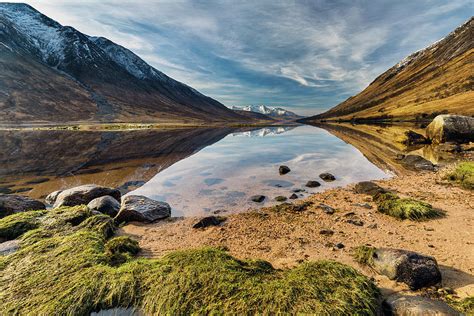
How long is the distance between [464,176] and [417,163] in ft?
25.2

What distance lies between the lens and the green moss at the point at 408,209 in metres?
9.94

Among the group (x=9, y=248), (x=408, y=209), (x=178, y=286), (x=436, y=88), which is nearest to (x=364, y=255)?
(x=408, y=209)

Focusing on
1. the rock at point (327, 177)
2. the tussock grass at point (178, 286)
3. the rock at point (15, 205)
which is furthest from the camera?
the rock at point (327, 177)

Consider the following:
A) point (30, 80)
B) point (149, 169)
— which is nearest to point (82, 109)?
point (30, 80)

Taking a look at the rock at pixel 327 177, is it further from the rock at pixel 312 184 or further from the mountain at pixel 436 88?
the mountain at pixel 436 88

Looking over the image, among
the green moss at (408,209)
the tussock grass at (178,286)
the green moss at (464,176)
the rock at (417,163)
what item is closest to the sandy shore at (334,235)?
the green moss at (408,209)

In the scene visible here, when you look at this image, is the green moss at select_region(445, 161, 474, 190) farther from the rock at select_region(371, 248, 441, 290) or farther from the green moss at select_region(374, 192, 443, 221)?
the rock at select_region(371, 248, 441, 290)

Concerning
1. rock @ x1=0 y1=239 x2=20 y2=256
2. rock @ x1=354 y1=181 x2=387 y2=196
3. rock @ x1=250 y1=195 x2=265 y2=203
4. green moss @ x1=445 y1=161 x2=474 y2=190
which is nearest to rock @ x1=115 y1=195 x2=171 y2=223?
rock @ x1=0 y1=239 x2=20 y2=256

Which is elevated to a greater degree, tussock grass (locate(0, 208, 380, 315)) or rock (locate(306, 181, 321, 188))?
tussock grass (locate(0, 208, 380, 315))

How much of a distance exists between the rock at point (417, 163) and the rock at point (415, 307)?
18.9 meters

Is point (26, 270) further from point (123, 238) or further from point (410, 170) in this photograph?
point (410, 170)

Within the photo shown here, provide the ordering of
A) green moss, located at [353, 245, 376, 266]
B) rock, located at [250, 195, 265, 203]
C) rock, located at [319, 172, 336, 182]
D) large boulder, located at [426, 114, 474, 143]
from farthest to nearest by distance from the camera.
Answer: large boulder, located at [426, 114, 474, 143]
rock, located at [319, 172, 336, 182]
rock, located at [250, 195, 265, 203]
green moss, located at [353, 245, 376, 266]

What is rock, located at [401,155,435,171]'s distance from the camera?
64.4 ft

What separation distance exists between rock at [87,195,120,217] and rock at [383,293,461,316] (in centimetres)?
1174
